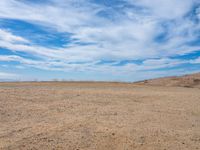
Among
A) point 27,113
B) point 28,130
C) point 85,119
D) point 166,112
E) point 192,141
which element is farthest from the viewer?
point 166,112

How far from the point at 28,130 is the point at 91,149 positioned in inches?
98.6

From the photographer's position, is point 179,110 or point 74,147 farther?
point 179,110

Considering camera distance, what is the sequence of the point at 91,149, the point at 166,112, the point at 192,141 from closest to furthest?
the point at 91,149
the point at 192,141
the point at 166,112

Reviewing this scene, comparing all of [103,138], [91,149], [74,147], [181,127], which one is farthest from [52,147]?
[181,127]

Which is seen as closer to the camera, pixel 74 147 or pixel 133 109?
pixel 74 147

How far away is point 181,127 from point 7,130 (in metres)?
5.79

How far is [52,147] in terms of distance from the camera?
6.16 m

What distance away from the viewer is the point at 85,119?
30.1ft

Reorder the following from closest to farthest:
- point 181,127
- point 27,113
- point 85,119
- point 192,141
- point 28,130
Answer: point 192,141 < point 28,130 < point 181,127 < point 85,119 < point 27,113

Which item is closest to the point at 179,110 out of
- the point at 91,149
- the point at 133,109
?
the point at 133,109

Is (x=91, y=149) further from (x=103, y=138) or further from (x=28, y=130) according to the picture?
(x=28, y=130)

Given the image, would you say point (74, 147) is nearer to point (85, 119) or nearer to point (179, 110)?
point (85, 119)

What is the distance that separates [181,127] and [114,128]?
94.6 inches

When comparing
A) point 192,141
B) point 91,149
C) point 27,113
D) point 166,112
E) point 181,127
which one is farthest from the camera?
point 166,112
